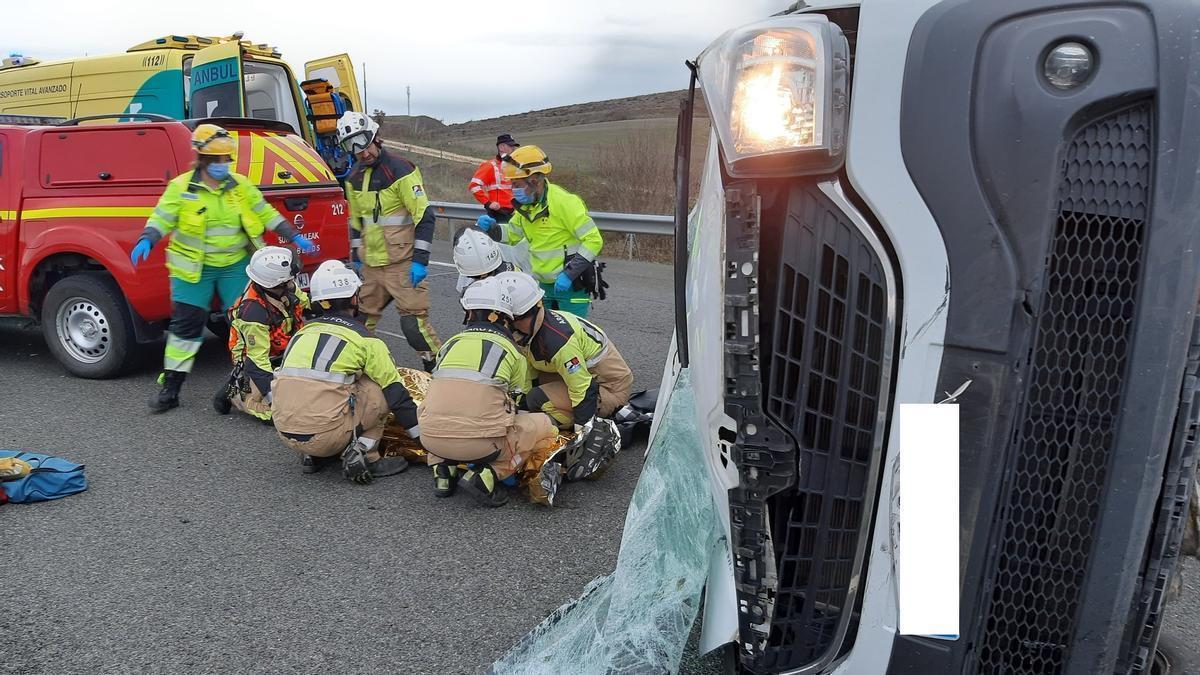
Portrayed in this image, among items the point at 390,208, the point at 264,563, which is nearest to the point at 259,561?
the point at 264,563

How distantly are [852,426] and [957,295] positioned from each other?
0.33 meters

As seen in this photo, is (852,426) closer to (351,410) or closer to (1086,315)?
(1086,315)

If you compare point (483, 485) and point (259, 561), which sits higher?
point (483, 485)

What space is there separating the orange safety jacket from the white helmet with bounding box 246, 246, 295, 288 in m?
2.39

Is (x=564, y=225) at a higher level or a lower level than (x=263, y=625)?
higher

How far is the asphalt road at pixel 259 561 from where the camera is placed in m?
2.90

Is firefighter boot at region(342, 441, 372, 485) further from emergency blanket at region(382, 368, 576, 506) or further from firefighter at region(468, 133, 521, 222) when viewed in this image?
firefighter at region(468, 133, 521, 222)

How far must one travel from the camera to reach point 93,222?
6.22 metres

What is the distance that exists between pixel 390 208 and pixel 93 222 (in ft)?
6.78

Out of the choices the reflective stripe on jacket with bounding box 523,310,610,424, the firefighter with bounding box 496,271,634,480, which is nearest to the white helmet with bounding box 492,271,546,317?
the firefighter with bounding box 496,271,634,480

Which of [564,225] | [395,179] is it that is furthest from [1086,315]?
[395,179]

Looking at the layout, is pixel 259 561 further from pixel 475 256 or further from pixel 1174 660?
pixel 1174 660

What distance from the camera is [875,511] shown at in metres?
1.72

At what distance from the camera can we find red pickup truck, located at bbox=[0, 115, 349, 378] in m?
6.14
